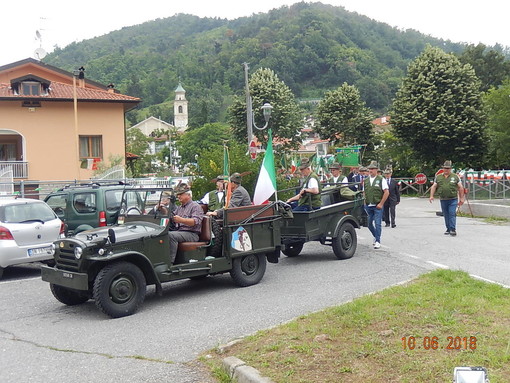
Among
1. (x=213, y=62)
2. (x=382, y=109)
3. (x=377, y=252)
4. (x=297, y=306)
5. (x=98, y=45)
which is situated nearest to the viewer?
(x=297, y=306)

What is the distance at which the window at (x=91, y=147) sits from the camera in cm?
3488

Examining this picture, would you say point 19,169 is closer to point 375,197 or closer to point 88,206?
point 88,206

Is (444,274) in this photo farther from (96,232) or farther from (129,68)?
(129,68)

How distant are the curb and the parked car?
297 inches

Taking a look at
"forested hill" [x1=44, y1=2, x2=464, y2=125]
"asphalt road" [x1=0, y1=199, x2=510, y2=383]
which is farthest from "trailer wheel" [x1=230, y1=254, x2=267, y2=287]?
"forested hill" [x1=44, y1=2, x2=464, y2=125]

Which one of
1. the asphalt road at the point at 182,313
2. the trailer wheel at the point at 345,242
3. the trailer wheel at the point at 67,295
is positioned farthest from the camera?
the trailer wheel at the point at 345,242

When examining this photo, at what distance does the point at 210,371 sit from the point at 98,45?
180 meters

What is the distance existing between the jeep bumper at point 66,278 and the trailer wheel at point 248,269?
2535 millimetres

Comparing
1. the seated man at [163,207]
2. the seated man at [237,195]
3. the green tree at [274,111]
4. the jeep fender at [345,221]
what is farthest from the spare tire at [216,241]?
the green tree at [274,111]

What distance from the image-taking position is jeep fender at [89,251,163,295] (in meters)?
7.40

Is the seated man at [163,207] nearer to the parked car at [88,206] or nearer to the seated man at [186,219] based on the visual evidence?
the seated man at [186,219]

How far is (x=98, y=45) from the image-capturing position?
17338cm

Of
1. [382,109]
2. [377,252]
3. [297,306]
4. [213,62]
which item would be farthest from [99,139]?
[213,62]

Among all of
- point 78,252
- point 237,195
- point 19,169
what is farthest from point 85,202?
point 19,169
